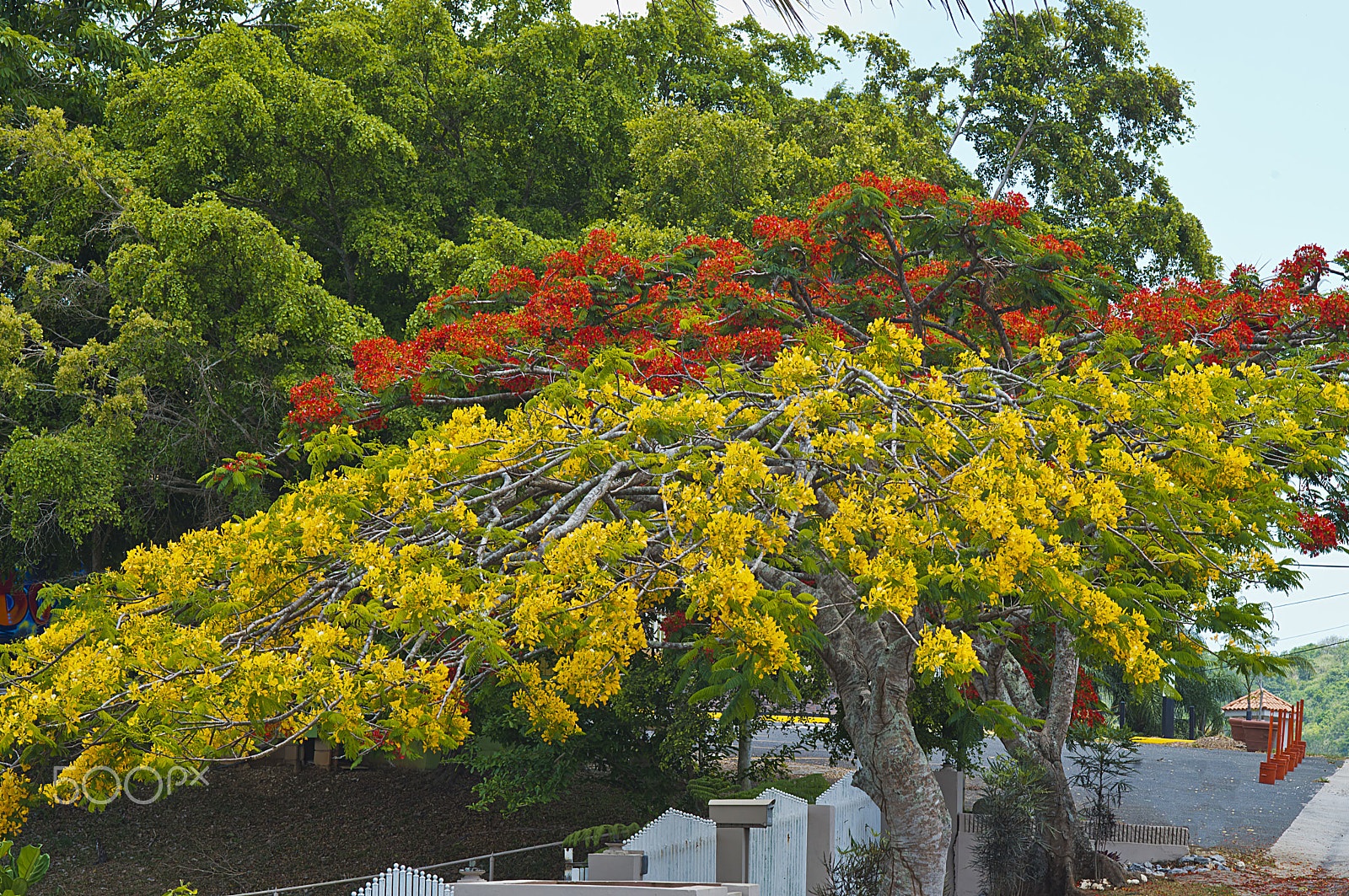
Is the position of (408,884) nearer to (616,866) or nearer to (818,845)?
(616,866)

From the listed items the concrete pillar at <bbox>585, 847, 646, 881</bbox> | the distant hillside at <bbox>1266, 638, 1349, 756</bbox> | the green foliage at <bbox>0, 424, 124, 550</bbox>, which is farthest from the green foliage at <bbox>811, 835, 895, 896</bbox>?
the distant hillside at <bbox>1266, 638, 1349, 756</bbox>

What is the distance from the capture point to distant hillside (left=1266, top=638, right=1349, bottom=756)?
57.3 meters

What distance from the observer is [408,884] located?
6.61 metres

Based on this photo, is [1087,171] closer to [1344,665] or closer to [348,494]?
[348,494]

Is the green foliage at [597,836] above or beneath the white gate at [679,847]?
beneath

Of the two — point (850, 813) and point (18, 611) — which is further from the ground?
point (18, 611)

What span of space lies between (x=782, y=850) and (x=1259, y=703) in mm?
27244

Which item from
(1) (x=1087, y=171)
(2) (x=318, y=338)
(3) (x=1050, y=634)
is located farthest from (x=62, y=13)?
(1) (x=1087, y=171)

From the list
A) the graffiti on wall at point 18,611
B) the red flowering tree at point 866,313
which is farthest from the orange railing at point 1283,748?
the graffiti on wall at point 18,611

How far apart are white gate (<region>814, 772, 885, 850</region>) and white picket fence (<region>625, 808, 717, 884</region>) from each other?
5.86 feet

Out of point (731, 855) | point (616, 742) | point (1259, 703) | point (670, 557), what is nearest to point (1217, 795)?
point (1259, 703)

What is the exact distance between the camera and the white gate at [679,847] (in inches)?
277

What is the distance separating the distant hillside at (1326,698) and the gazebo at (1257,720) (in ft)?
85.6

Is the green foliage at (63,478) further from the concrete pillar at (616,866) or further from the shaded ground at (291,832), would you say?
the concrete pillar at (616,866)
